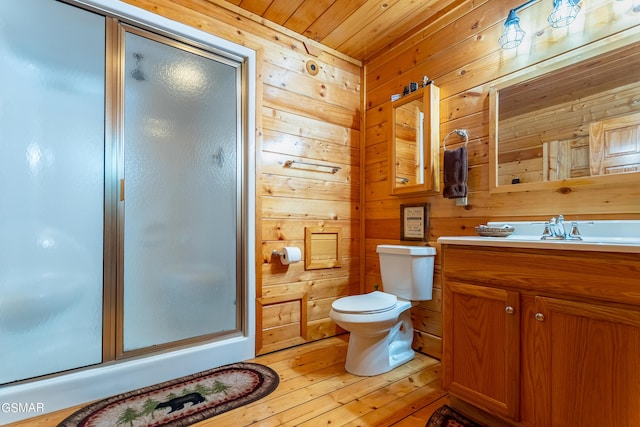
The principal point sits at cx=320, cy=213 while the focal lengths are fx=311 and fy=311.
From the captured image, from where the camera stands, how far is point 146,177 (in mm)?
1798

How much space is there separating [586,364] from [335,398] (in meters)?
1.11

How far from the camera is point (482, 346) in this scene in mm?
1388

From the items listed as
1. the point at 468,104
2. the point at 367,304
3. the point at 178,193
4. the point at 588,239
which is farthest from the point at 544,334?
the point at 178,193

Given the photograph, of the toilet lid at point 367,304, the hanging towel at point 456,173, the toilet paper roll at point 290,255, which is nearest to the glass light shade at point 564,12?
the hanging towel at point 456,173

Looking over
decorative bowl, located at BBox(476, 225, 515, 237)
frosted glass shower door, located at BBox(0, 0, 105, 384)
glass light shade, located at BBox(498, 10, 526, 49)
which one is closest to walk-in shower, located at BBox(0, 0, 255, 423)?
frosted glass shower door, located at BBox(0, 0, 105, 384)

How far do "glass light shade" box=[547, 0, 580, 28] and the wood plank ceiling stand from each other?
2.06 ft

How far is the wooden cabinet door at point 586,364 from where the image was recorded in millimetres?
1014

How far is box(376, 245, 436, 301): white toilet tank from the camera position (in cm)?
202

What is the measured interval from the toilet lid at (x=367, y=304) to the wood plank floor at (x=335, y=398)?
419mm

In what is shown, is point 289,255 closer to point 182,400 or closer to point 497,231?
point 182,400

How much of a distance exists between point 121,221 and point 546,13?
100 inches

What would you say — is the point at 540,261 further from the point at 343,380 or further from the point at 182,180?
the point at 182,180

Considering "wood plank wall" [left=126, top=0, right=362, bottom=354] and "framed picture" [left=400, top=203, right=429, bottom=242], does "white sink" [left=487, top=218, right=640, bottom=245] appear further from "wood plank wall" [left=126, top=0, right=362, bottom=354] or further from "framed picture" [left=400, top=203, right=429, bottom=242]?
"wood plank wall" [left=126, top=0, right=362, bottom=354]

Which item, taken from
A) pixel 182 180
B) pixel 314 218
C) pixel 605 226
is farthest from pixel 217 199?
A: pixel 605 226
